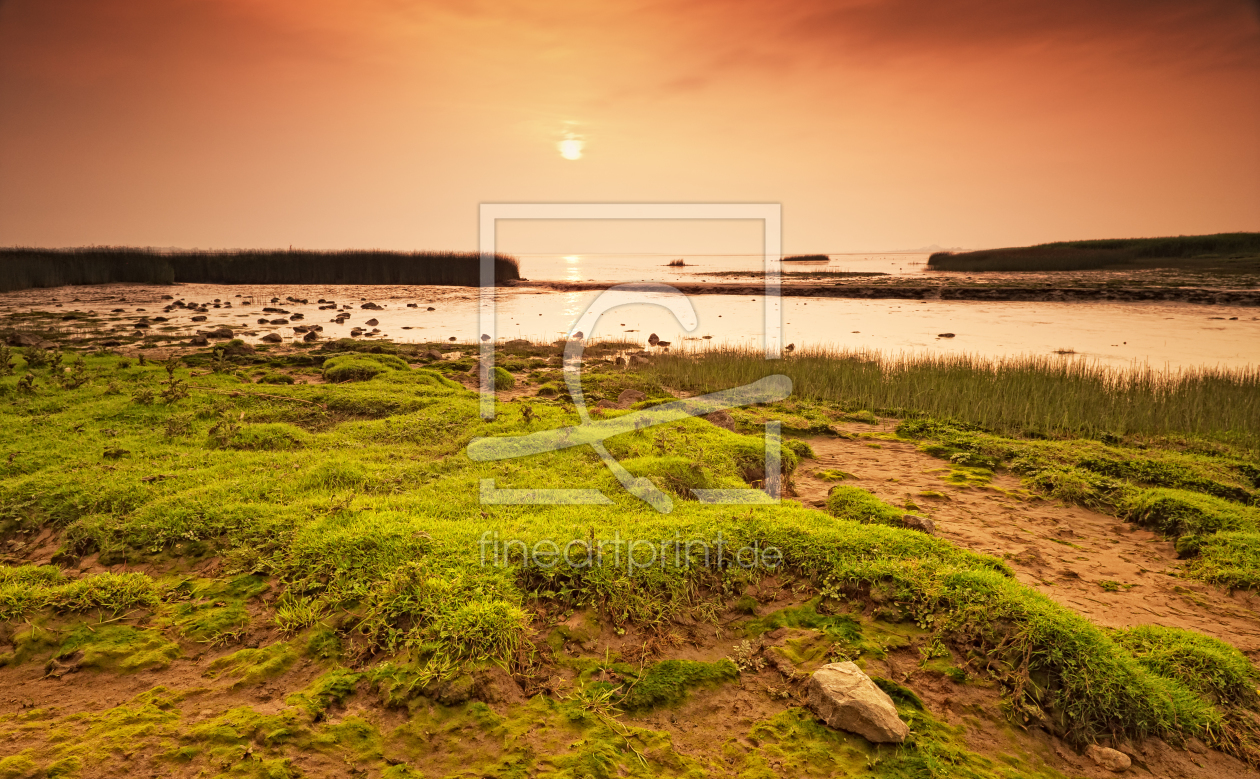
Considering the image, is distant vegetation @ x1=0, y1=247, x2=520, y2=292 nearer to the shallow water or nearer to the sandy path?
the shallow water

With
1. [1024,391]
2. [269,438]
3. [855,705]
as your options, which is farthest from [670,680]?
[1024,391]

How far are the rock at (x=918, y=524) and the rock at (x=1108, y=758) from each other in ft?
7.97

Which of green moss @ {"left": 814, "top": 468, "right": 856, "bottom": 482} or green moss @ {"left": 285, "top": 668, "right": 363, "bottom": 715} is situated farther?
green moss @ {"left": 814, "top": 468, "right": 856, "bottom": 482}

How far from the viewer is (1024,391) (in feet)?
40.6

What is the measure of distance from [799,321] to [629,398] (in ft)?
65.0

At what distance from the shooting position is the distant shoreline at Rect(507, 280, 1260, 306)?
101 ft

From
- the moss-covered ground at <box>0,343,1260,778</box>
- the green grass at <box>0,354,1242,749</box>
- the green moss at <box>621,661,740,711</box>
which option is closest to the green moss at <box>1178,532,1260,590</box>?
the moss-covered ground at <box>0,343,1260,778</box>

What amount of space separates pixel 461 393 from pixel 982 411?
10079 mm

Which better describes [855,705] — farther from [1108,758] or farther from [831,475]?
[831,475]

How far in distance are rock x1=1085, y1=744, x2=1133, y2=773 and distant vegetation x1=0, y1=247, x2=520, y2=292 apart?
48775 millimetres

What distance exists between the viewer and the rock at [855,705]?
3.25m

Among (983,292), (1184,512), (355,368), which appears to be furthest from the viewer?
(983,292)

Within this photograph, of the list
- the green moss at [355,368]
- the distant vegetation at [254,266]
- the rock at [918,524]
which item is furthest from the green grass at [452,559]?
the distant vegetation at [254,266]

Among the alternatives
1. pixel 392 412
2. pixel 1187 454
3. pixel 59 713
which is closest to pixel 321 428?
pixel 392 412
